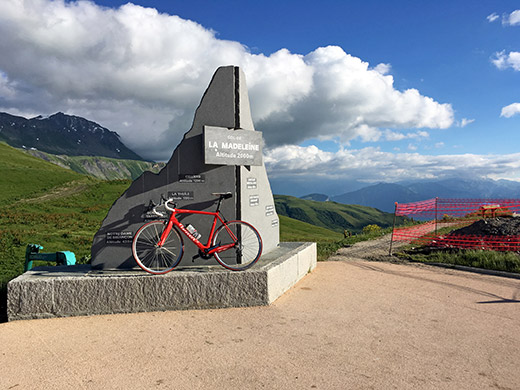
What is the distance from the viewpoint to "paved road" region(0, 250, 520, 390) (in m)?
3.87

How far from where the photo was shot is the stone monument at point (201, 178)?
719cm

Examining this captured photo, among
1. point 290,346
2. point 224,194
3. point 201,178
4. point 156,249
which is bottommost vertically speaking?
point 290,346

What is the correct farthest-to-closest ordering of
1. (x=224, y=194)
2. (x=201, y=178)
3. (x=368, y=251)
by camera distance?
(x=368, y=251)
(x=201, y=178)
(x=224, y=194)

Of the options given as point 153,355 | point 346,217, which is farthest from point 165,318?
point 346,217

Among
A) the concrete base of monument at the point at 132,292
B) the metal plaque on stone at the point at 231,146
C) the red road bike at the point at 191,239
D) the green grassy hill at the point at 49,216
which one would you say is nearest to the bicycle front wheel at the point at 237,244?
the red road bike at the point at 191,239

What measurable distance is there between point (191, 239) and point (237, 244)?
3.02 ft

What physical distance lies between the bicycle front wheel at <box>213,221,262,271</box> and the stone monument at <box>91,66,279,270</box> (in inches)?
10.6

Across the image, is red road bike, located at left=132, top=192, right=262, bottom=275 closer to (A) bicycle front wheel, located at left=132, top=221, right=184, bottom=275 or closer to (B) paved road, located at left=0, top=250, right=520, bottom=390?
(A) bicycle front wheel, located at left=132, top=221, right=184, bottom=275

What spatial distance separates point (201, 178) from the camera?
7328 mm

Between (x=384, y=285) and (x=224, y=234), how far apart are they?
Answer: 156 inches

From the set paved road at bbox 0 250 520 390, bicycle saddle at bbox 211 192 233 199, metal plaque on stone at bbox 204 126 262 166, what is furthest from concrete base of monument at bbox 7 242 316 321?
metal plaque on stone at bbox 204 126 262 166

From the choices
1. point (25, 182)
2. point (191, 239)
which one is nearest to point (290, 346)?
point (191, 239)

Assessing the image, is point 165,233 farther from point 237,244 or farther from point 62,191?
point 62,191

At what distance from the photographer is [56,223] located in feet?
84.5
